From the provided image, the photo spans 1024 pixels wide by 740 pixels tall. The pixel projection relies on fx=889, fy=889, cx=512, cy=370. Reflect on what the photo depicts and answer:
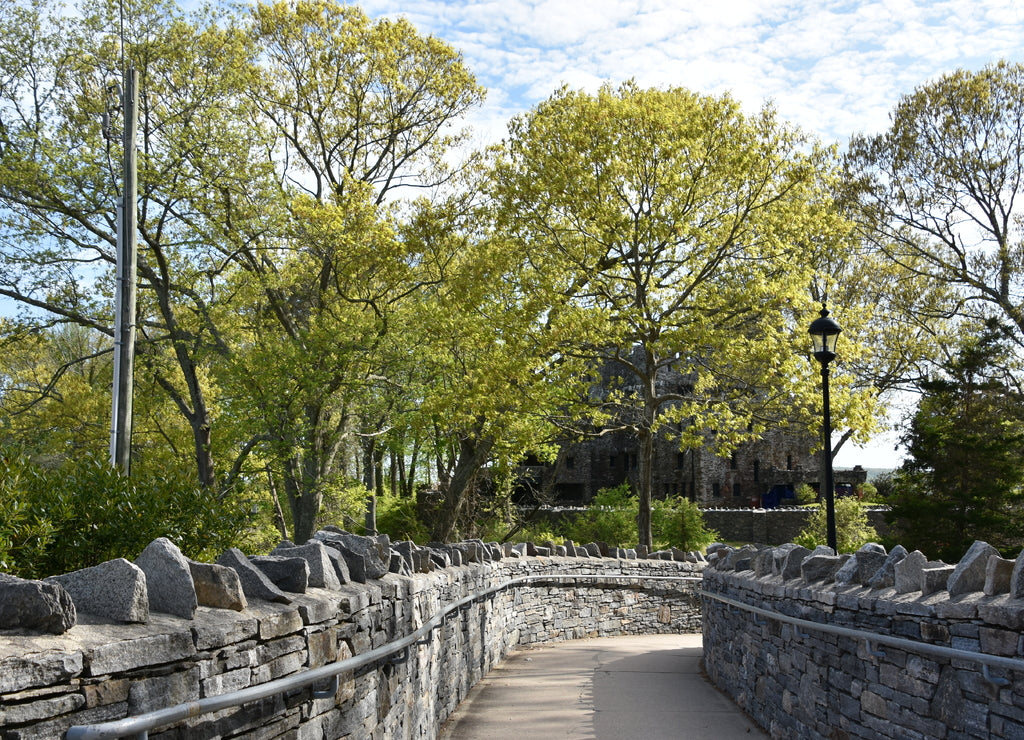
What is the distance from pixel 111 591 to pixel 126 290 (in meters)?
11.6

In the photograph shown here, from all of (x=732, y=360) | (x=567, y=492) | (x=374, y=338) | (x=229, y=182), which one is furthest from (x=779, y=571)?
(x=567, y=492)

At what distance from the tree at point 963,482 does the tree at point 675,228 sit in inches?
133

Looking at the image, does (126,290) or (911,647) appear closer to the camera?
(911,647)

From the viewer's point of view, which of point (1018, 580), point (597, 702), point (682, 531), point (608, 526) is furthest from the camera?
point (608, 526)

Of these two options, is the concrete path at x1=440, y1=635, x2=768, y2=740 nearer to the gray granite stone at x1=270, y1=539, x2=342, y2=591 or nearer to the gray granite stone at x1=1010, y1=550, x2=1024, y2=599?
the gray granite stone at x1=270, y1=539, x2=342, y2=591

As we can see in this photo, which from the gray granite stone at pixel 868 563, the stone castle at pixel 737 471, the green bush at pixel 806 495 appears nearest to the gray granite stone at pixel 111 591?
the gray granite stone at pixel 868 563

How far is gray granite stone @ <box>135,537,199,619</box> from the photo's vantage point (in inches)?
130

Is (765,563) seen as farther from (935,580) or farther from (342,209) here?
(342,209)

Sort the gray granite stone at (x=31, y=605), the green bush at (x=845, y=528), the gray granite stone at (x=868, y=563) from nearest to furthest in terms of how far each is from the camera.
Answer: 1. the gray granite stone at (x=31, y=605)
2. the gray granite stone at (x=868, y=563)
3. the green bush at (x=845, y=528)

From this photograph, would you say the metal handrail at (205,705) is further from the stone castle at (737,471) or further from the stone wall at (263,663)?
the stone castle at (737,471)

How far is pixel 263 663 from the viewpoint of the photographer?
12.4 ft

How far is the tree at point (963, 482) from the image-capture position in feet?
61.0

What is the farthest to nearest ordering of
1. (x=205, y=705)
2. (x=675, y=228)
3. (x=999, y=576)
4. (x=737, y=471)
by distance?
(x=737, y=471) → (x=675, y=228) → (x=999, y=576) → (x=205, y=705)

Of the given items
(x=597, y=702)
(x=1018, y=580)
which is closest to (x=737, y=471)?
(x=597, y=702)
